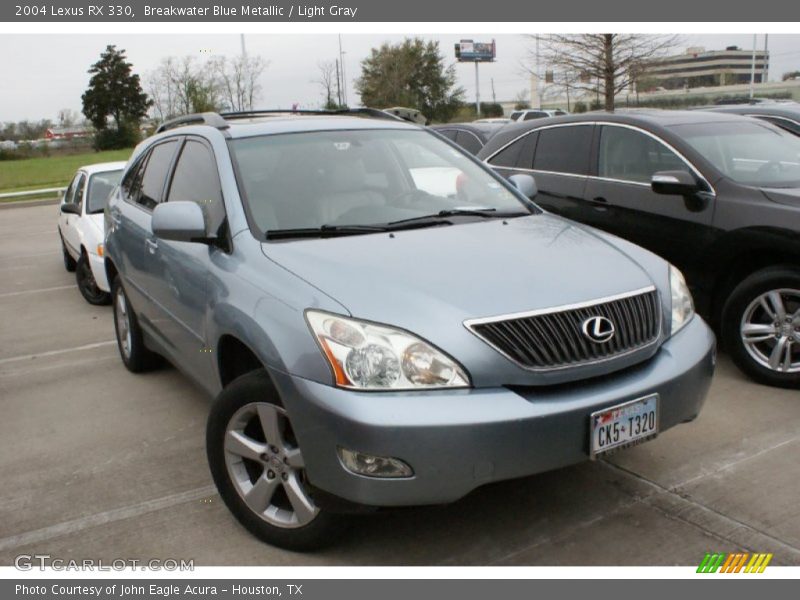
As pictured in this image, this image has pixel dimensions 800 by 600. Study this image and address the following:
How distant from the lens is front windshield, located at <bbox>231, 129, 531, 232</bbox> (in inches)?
150

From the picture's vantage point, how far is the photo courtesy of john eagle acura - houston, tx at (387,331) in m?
2.76

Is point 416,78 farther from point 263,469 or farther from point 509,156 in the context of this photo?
point 263,469

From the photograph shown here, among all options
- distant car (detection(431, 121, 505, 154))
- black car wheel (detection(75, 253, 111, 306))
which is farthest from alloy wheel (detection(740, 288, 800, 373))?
distant car (detection(431, 121, 505, 154))

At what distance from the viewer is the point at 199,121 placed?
4797mm

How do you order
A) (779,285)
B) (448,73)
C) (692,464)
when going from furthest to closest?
(448,73) → (779,285) → (692,464)

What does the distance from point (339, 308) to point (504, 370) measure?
638mm

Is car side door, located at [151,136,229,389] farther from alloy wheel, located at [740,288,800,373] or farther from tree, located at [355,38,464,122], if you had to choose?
tree, located at [355,38,464,122]

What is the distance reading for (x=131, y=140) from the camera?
6050 centimetres

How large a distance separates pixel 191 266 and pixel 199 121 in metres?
1.26

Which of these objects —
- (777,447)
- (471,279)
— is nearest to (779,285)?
(777,447)

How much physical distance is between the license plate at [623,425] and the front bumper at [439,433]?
0.12 ft

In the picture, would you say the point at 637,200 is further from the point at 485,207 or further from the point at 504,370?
the point at 504,370

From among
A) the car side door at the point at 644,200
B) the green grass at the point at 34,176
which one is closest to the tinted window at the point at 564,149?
the car side door at the point at 644,200

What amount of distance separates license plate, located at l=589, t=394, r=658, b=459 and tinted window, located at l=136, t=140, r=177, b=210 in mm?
3086
